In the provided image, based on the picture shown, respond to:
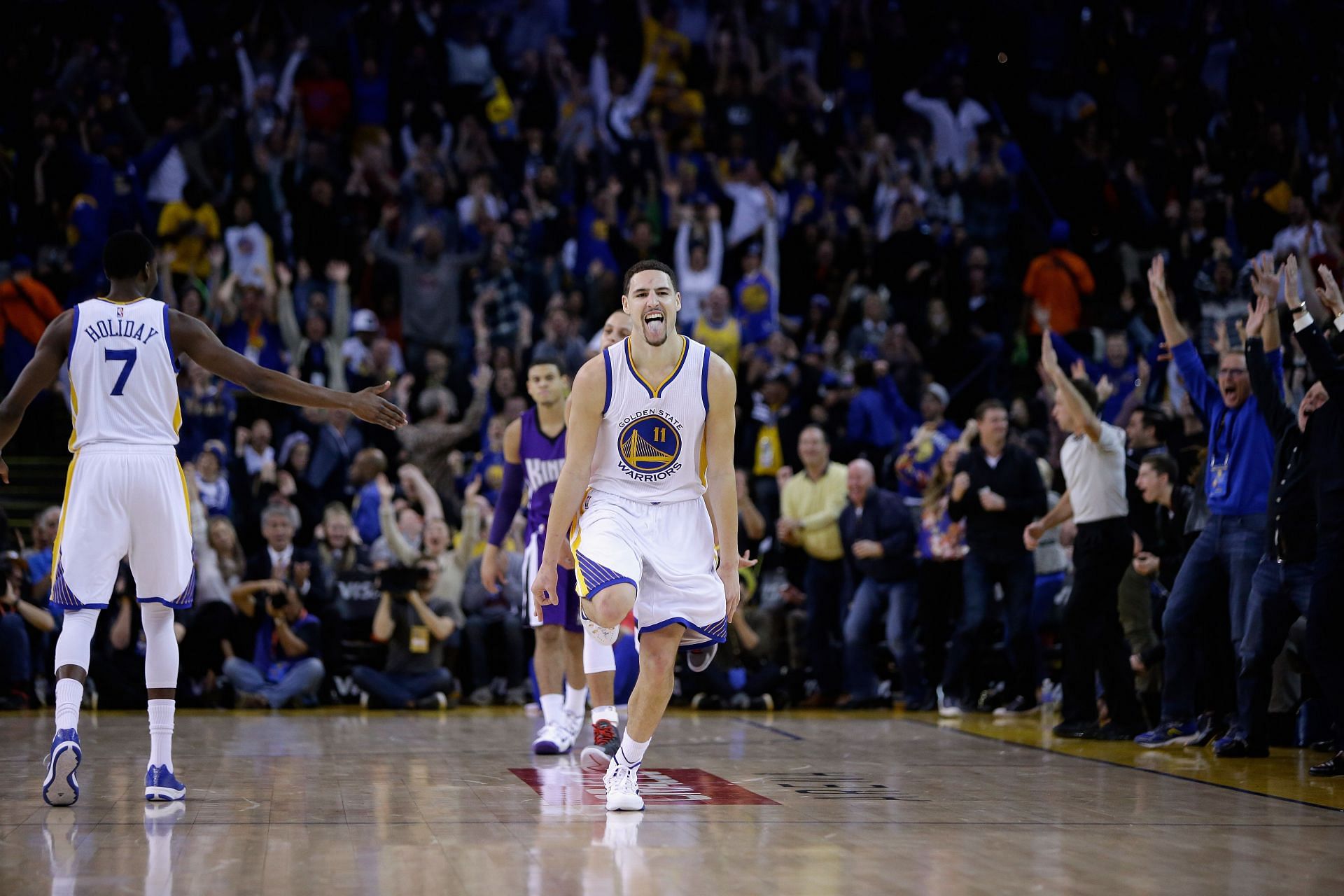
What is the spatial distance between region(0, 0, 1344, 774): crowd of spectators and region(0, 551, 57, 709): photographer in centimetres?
5

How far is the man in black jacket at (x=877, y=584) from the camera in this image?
40.0ft

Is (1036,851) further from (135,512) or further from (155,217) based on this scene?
(155,217)

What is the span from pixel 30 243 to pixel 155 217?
1257 millimetres

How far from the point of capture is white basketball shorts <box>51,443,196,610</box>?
594 cm

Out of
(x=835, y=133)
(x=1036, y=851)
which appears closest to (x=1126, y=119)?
(x=835, y=133)

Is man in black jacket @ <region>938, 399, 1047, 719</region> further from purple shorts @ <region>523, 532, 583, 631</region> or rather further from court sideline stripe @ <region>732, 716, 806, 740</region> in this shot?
purple shorts @ <region>523, 532, 583, 631</region>

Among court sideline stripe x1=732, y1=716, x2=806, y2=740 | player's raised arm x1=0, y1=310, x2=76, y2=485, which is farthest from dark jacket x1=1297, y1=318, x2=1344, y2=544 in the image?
player's raised arm x1=0, y1=310, x2=76, y2=485

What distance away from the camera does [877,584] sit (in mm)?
12398

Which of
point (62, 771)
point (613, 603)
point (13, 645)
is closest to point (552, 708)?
point (613, 603)

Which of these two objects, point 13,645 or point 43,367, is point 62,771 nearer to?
point 43,367

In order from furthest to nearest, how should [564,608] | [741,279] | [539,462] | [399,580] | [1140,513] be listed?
1. [741,279]
2. [399,580]
3. [1140,513]
4. [539,462]
5. [564,608]

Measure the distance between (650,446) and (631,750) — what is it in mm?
1216

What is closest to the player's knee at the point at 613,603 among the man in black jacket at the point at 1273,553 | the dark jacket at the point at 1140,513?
the man in black jacket at the point at 1273,553

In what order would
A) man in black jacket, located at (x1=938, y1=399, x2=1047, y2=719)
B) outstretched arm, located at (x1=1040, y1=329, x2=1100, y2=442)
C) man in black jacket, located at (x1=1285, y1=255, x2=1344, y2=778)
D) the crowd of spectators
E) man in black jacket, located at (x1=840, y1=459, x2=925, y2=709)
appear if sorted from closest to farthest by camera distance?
man in black jacket, located at (x1=1285, y1=255, x2=1344, y2=778), outstretched arm, located at (x1=1040, y1=329, x2=1100, y2=442), man in black jacket, located at (x1=938, y1=399, x2=1047, y2=719), the crowd of spectators, man in black jacket, located at (x1=840, y1=459, x2=925, y2=709)
